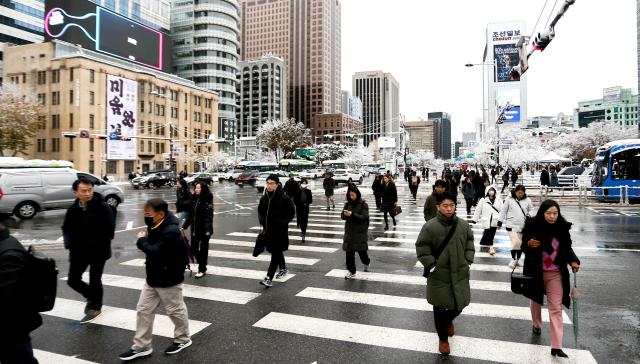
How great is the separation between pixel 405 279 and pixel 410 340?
2918 mm

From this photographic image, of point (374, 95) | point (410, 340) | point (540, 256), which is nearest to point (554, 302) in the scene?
point (540, 256)

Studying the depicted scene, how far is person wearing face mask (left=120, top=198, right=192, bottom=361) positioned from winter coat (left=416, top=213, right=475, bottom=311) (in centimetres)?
264

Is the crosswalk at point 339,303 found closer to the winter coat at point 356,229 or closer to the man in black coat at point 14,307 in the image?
the winter coat at point 356,229

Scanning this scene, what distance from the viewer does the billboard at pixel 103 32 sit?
62219 millimetres

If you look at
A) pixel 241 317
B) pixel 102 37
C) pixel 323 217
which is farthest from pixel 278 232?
pixel 102 37

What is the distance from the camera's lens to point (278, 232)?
7.30 meters

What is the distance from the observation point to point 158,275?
4.50m

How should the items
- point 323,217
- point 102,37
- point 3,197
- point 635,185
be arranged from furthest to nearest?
point 102,37, point 635,185, point 323,217, point 3,197

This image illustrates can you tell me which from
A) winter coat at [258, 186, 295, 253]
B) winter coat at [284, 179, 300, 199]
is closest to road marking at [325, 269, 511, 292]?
winter coat at [258, 186, 295, 253]

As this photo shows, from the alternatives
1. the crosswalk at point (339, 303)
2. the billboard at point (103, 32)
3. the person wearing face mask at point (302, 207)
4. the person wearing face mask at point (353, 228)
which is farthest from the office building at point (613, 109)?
the person wearing face mask at point (353, 228)

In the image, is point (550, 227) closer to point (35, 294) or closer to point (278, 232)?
point (278, 232)

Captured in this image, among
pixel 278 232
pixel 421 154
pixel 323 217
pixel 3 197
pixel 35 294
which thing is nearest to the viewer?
pixel 35 294

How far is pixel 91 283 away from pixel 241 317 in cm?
212

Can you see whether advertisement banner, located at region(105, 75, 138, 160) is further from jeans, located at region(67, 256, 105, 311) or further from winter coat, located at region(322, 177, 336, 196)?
jeans, located at region(67, 256, 105, 311)
